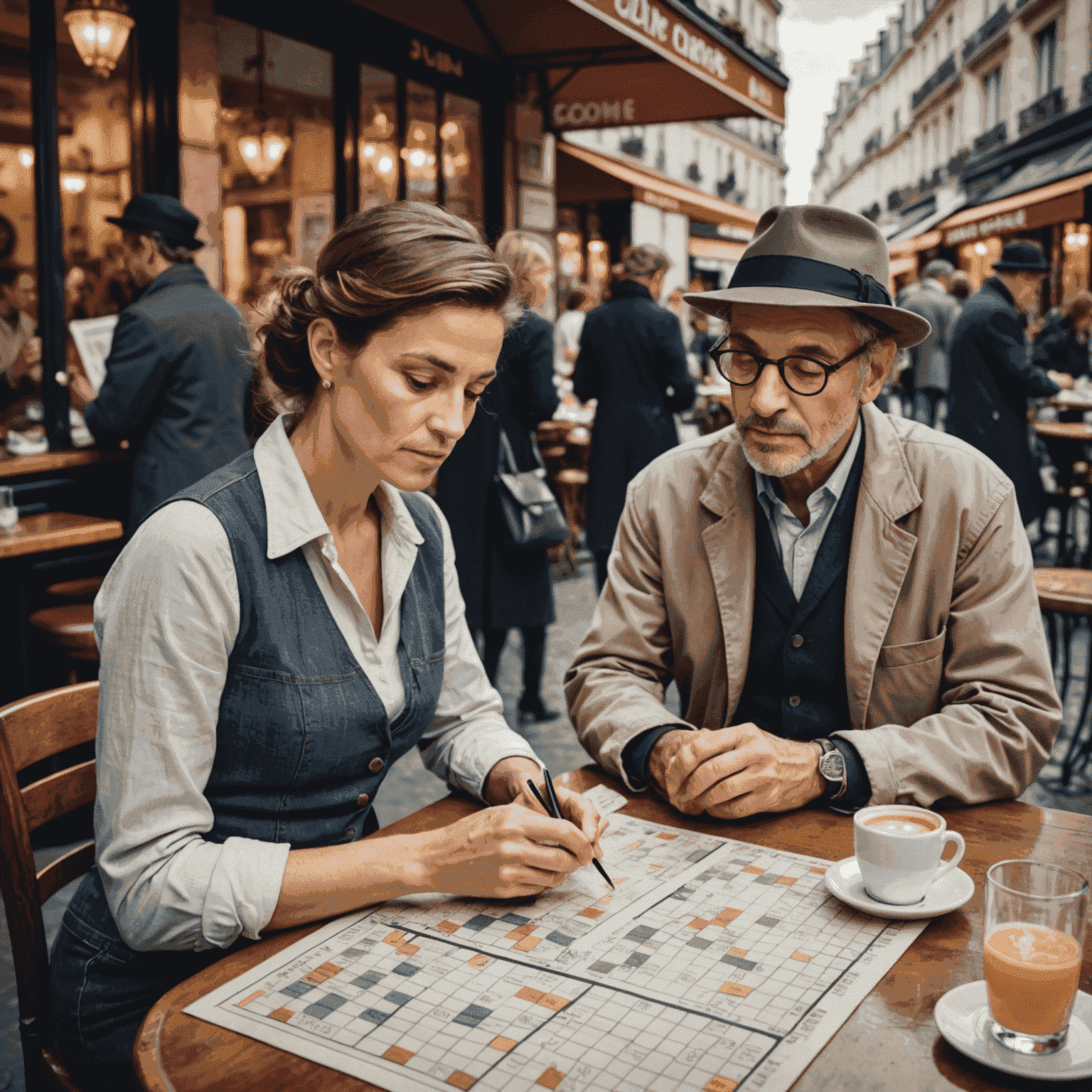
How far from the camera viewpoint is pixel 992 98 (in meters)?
29.3

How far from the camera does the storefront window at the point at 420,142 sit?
24.8 ft

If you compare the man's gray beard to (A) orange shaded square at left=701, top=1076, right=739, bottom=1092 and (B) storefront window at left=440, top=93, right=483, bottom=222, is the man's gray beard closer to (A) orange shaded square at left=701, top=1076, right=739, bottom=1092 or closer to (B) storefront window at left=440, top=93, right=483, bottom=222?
(A) orange shaded square at left=701, top=1076, right=739, bottom=1092

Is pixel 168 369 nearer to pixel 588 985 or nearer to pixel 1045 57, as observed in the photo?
pixel 588 985

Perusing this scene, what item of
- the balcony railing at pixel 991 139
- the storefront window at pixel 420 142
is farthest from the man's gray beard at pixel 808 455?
the balcony railing at pixel 991 139

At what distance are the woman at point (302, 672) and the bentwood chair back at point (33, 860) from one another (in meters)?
0.08

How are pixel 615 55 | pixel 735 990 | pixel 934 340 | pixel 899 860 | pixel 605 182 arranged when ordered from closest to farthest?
pixel 735 990, pixel 899 860, pixel 615 55, pixel 934 340, pixel 605 182

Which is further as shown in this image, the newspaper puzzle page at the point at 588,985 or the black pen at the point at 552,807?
the black pen at the point at 552,807

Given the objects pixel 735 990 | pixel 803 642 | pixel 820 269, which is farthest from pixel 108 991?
pixel 820 269

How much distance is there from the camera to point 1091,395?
335 inches

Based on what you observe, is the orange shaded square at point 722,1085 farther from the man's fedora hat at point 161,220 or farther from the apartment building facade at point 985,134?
the apartment building facade at point 985,134

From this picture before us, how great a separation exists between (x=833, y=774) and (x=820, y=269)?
865 millimetres

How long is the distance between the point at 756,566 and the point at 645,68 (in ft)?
24.3

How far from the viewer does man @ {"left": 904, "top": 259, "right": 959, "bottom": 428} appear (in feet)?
35.2

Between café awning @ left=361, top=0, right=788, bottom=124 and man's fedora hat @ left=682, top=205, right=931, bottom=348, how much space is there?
449 cm
